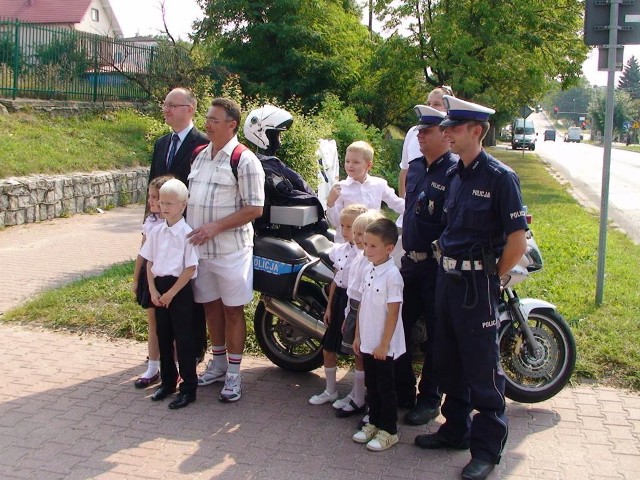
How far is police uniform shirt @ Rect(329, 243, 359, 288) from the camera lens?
4406mm

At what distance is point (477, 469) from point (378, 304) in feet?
3.35

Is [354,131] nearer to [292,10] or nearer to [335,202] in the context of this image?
[292,10]

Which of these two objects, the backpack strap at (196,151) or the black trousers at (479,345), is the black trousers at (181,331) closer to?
the backpack strap at (196,151)

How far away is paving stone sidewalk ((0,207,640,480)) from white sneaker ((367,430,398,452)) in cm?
5

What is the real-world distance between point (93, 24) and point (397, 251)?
2183 inches

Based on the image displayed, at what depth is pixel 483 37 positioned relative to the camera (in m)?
20.3

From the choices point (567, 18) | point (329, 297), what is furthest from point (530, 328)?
point (567, 18)

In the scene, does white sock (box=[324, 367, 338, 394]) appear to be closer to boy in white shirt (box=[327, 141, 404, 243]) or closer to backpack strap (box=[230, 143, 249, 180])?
boy in white shirt (box=[327, 141, 404, 243])

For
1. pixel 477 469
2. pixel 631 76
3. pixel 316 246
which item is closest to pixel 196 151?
pixel 316 246

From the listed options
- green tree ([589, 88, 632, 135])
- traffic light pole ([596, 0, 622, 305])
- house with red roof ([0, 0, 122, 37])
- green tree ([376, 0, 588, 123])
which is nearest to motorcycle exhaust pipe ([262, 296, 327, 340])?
traffic light pole ([596, 0, 622, 305])

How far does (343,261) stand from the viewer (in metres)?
4.44

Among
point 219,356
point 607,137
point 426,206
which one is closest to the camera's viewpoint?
point 426,206

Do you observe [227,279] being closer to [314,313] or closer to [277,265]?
[277,265]

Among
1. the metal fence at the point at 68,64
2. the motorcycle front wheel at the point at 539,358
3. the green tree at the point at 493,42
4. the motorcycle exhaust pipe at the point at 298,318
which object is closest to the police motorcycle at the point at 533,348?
the motorcycle front wheel at the point at 539,358
